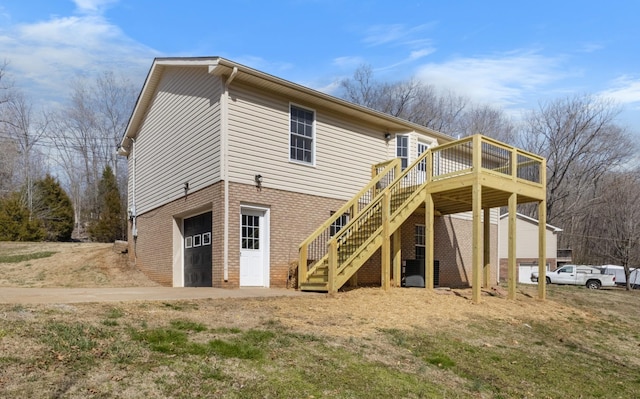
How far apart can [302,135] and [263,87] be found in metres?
1.84

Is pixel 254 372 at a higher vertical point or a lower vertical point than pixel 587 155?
lower

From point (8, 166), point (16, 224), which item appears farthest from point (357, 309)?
point (8, 166)

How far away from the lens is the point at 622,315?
14.2 m

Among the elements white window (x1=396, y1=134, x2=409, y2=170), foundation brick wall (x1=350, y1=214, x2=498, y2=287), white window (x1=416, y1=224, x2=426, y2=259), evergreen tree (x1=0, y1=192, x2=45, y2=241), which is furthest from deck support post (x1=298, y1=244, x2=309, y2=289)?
evergreen tree (x1=0, y1=192, x2=45, y2=241)

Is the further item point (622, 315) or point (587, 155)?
point (587, 155)

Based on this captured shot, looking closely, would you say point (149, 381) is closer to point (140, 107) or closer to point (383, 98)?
point (140, 107)

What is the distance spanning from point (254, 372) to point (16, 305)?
4139 mm

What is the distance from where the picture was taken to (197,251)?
47.3 feet

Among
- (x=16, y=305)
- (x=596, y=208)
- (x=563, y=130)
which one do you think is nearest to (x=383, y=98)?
(x=563, y=130)

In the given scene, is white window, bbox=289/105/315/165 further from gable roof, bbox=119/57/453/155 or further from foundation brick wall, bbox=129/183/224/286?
foundation brick wall, bbox=129/183/224/286

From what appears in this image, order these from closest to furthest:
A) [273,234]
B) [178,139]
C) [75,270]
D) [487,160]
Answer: [273,234] → [178,139] → [75,270] → [487,160]

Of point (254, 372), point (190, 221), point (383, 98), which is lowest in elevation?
point (254, 372)

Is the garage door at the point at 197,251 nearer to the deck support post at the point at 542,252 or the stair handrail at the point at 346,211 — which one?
the stair handrail at the point at 346,211

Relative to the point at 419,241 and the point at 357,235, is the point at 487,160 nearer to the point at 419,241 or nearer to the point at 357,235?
the point at 419,241
